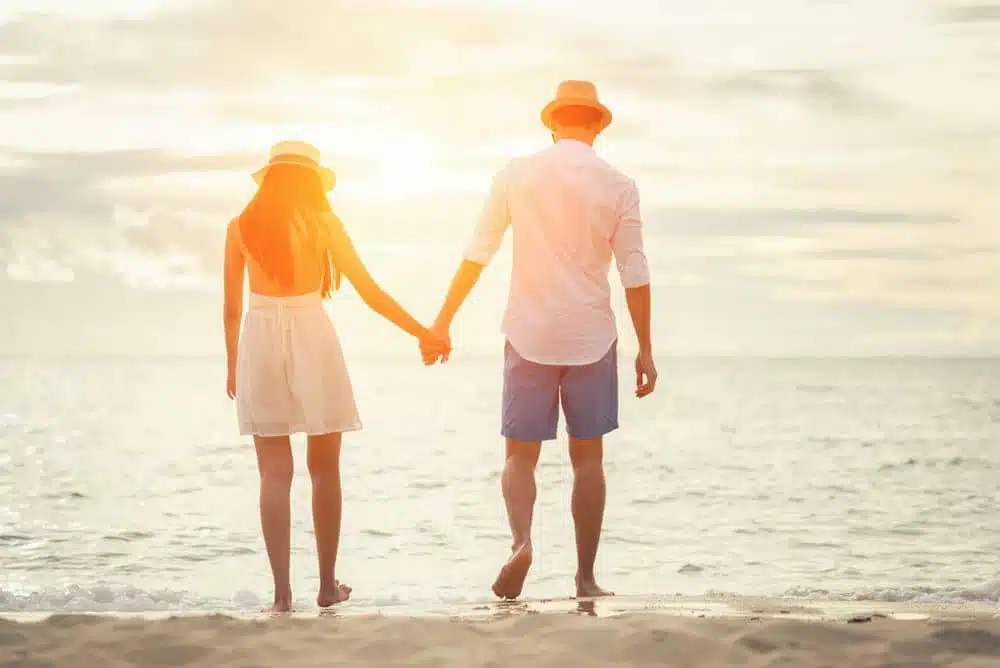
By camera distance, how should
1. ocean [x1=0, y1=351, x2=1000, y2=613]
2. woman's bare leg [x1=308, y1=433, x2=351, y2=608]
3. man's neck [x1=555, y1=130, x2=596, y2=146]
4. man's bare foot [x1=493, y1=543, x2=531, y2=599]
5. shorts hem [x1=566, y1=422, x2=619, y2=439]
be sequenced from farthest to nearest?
ocean [x1=0, y1=351, x2=1000, y2=613]
man's neck [x1=555, y1=130, x2=596, y2=146]
shorts hem [x1=566, y1=422, x2=619, y2=439]
woman's bare leg [x1=308, y1=433, x2=351, y2=608]
man's bare foot [x1=493, y1=543, x2=531, y2=599]

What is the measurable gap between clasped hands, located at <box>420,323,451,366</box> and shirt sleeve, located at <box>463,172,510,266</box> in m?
0.39

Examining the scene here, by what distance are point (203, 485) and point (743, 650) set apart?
1601 centimetres

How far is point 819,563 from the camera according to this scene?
11719 mm

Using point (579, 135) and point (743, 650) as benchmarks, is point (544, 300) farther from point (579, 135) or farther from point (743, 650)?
point (743, 650)

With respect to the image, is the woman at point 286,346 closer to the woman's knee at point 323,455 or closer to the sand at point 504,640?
the woman's knee at point 323,455

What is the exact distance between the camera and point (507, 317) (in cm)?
542

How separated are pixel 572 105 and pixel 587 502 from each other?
1883mm

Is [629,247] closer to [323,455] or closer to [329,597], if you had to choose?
[323,455]

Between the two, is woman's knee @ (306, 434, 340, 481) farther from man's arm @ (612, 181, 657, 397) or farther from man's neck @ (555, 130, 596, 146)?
man's neck @ (555, 130, 596, 146)

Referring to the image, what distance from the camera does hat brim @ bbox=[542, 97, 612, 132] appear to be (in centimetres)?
546

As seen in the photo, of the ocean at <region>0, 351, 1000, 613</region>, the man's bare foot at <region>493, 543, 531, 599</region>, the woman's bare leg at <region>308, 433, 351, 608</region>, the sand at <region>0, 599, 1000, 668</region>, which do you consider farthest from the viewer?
the ocean at <region>0, 351, 1000, 613</region>

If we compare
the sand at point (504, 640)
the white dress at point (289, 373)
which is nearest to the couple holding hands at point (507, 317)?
the white dress at point (289, 373)

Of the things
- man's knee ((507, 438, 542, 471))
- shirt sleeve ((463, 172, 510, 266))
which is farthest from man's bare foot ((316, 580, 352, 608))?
shirt sleeve ((463, 172, 510, 266))

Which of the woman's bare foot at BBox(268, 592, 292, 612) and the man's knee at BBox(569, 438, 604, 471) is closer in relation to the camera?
the woman's bare foot at BBox(268, 592, 292, 612)
